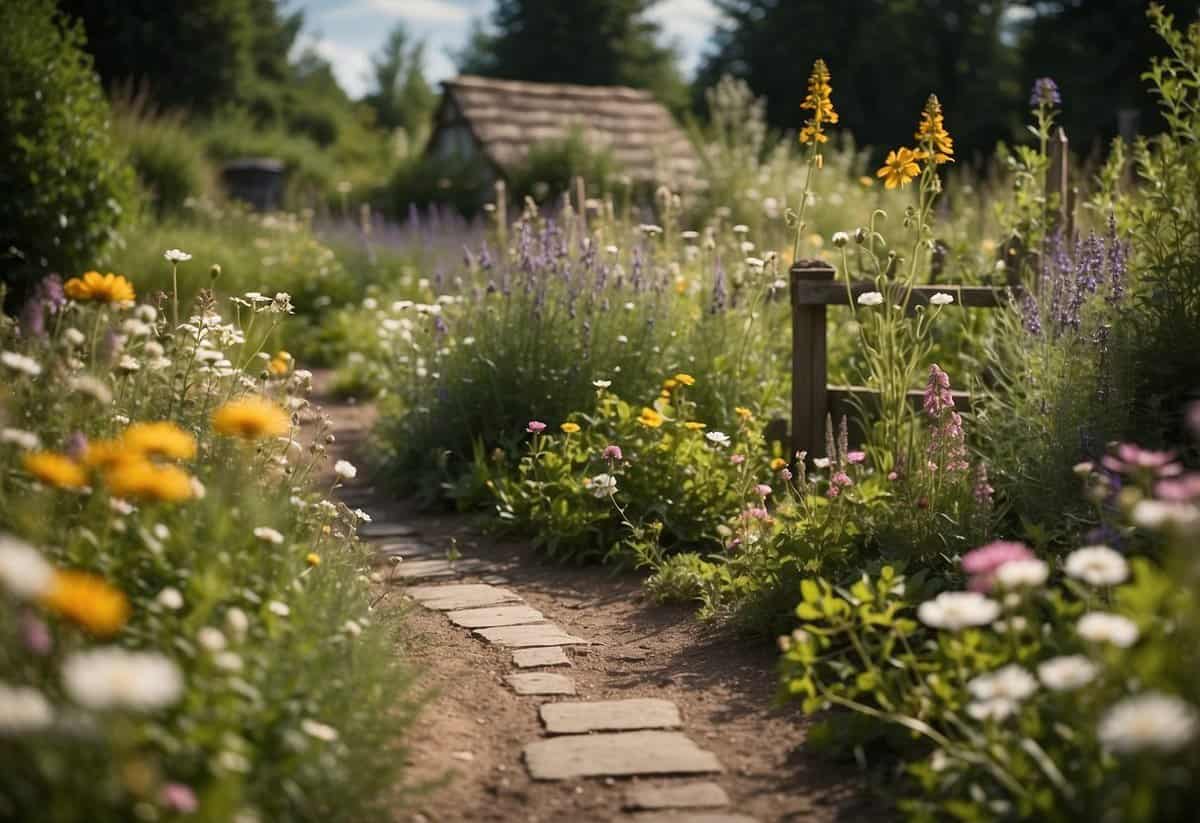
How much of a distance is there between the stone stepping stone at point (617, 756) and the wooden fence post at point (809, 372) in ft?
8.39

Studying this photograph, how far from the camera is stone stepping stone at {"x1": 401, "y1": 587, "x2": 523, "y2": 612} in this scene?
4523 mm

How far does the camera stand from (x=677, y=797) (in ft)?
9.40

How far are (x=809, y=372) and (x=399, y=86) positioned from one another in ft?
159

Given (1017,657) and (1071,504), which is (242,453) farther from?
(1071,504)

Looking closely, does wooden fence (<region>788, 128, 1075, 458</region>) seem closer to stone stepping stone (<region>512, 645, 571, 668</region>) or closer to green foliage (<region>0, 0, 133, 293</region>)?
stone stepping stone (<region>512, 645, 571, 668</region>)

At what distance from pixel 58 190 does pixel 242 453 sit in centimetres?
493

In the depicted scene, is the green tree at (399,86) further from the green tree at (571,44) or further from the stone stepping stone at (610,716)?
the stone stepping stone at (610,716)

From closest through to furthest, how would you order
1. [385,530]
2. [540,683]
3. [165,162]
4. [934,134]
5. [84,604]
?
[84,604]
[540,683]
[934,134]
[385,530]
[165,162]

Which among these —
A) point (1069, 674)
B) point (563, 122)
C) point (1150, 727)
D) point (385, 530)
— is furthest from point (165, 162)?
point (1150, 727)

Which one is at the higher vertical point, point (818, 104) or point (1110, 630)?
point (818, 104)

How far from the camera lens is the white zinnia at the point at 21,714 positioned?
1702mm

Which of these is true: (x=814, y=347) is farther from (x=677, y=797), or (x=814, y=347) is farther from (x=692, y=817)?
(x=692, y=817)

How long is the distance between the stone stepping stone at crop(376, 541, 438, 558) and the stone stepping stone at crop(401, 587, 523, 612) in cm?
45

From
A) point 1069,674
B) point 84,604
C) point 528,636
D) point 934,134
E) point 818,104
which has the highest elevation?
point 818,104
